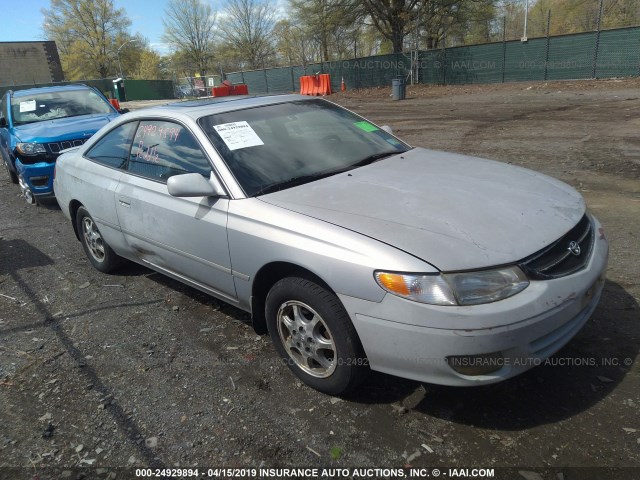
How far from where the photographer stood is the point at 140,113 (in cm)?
406

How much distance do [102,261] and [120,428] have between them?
95.0 inches

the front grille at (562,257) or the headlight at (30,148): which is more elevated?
the headlight at (30,148)

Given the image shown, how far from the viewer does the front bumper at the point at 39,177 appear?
6980 mm

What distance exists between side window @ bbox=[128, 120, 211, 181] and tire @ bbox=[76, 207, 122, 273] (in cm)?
Answer: 103

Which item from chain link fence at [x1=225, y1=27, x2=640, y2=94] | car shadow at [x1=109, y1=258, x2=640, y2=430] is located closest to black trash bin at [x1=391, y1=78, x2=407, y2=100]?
chain link fence at [x1=225, y1=27, x2=640, y2=94]

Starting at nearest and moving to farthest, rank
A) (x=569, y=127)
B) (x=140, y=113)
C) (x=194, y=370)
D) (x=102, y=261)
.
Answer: (x=194, y=370)
(x=140, y=113)
(x=102, y=261)
(x=569, y=127)

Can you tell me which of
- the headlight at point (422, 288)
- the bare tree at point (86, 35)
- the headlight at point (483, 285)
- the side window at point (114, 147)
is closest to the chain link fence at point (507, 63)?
the side window at point (114, 147)

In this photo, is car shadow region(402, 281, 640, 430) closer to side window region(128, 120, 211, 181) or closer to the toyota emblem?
the toyota emblem

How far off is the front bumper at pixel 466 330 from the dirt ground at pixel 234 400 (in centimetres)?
38

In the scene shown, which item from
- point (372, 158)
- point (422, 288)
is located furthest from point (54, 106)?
point (422, 288)

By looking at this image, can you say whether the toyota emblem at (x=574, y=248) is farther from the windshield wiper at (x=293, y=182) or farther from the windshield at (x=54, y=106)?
the windshield at (x=54, y=106)

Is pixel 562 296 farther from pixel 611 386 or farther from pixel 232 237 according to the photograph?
pixel 232 237

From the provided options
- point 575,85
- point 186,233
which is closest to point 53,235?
point 186,233

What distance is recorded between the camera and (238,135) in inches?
130
